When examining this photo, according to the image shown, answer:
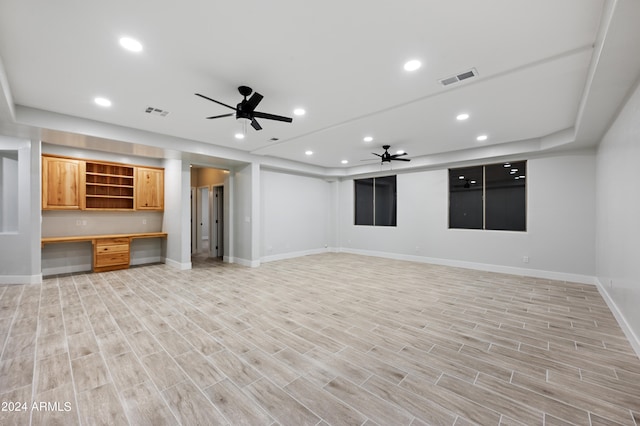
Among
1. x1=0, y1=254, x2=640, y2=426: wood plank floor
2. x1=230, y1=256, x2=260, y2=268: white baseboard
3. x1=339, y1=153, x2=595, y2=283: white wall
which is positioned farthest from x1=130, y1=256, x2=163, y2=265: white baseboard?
Answer: x1=339, y1=153, x2=595, y2=283: white wall

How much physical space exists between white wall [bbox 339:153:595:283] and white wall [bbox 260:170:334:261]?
243cm

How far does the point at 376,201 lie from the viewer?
346 inches

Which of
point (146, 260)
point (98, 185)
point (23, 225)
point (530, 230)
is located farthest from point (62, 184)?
point (530, 230)

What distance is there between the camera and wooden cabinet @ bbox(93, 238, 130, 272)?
592 cm

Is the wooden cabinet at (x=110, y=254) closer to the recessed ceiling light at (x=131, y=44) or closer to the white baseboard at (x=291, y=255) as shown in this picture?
the white baseboard at (x=291, y=255)

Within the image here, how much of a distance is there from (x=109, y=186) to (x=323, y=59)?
6354 mm

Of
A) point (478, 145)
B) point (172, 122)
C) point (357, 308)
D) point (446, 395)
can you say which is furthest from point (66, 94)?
point (478, 145)

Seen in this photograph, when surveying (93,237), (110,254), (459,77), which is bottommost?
(110,254)

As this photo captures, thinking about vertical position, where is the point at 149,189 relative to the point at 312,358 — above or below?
above

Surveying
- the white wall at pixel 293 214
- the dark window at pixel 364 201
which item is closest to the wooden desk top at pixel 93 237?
the white wall at pixel 293 214

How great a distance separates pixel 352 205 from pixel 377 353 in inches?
270

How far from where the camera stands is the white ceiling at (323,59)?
6.61ft

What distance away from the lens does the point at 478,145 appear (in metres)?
5.85

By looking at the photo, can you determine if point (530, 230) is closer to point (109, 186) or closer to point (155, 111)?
point (155, 111)
